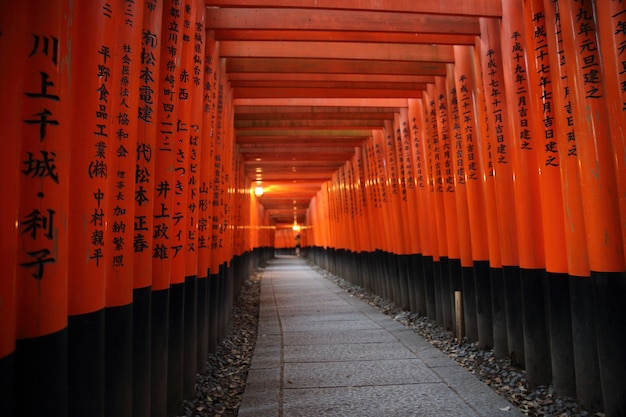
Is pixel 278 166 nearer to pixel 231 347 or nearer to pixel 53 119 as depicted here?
pixel 231 347

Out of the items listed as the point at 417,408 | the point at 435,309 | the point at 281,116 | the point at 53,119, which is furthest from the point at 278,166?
the point at 53,119

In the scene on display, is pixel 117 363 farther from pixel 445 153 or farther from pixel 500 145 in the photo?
pixel 445 153

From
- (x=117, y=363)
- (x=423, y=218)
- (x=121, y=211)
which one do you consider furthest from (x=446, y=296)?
(x=121, y=211)

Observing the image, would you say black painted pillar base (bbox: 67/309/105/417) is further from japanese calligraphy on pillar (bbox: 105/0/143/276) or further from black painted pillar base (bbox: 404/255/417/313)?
black painted pillar base (bbox: 404/255/417/313)

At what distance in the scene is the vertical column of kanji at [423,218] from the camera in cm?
674

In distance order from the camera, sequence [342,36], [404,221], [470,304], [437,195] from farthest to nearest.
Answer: [404,221] → [437,195] → [470,304] → [342,36]

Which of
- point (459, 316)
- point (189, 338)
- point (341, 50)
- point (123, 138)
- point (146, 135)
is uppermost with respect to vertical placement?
point (341, 50)

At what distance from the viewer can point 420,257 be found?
7.36m

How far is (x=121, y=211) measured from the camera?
2379 millimetres

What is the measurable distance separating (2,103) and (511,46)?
439 centimetres

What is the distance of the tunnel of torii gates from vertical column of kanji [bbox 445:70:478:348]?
→ 31 mm

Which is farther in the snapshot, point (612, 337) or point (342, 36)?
point (342, 36)

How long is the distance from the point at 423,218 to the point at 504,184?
2.52m

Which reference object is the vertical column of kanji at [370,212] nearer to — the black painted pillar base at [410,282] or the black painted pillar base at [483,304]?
the black painted pillar base at [410,282]
